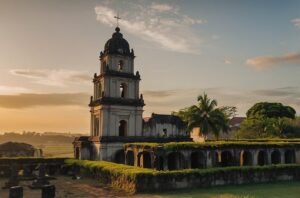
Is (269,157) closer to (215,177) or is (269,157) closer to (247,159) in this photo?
(247,159)

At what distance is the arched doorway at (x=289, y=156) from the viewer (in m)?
30.9

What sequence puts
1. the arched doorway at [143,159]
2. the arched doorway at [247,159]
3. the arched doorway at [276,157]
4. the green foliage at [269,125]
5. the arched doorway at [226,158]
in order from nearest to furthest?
1. the arched doorway at [143,159]
2. the arched doorway at [247,159]
3. the arched doorway at [276,157]
4. the arched doorway at [226,158]
5. the green foliage at [269,125]

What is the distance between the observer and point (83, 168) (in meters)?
30.2

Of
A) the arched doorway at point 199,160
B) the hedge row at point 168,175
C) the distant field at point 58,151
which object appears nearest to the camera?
the hedge row at point 168,175

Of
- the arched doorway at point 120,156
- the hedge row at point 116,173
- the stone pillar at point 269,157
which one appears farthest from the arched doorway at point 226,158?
the hedge row at point 116,173

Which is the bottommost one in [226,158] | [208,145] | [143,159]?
[226,158]

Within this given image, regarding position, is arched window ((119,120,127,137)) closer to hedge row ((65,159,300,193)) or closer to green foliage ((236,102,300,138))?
hedge row ((65,159,300,193))

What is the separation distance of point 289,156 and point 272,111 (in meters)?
24.6

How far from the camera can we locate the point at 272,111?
54875 mm

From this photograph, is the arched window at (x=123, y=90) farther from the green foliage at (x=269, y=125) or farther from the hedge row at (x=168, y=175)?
the green foliage at (x=269, y=125)

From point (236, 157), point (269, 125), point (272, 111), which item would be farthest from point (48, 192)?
point (272, 111)

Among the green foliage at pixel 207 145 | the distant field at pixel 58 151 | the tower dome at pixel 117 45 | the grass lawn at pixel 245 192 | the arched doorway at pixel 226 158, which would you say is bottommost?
the grass lawn at pixel 245 192

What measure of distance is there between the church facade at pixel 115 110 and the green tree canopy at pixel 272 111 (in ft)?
80.8

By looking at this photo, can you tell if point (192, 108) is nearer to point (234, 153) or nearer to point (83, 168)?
point (234, 153)
